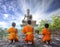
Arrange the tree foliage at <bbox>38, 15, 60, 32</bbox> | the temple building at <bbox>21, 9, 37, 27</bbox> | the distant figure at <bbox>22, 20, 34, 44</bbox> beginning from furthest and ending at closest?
the tree foliage at <bbox>38, 15, 60, 32</bbox>
the temple building at <bbox>21, 9, 37, 27</bbox>
the distant figure at <bbox>22, 20, 34, 44</bbox>

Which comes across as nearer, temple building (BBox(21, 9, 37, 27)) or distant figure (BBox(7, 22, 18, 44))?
distant figure (BBox(7, 22, 18, 44))

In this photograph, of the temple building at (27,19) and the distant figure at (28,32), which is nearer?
the distant figure at (28,32)

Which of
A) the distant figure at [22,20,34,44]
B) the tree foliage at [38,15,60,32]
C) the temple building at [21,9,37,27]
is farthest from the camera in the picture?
the tree foliage at [38,15,60,32]

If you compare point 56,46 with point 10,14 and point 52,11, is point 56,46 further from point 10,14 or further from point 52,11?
point 10,14

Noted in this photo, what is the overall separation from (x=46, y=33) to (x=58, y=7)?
0.72 m

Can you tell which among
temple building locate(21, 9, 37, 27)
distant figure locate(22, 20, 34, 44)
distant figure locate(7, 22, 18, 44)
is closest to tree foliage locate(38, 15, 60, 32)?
temple building locate(21, 9, 37, 27)

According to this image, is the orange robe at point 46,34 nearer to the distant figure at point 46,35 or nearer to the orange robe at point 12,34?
the distant figure at point 46,35

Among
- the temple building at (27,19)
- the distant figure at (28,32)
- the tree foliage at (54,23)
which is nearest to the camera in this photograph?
the distant figure at (28,32)

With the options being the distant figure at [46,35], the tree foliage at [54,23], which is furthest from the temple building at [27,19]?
the distant figure at [46,35]

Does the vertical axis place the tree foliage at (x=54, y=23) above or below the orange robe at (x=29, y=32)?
above

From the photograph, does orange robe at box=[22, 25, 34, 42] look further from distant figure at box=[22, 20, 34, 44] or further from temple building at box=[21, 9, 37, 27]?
temple building at box=[21, 9, 37, 27]

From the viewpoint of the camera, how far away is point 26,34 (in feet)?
16.6

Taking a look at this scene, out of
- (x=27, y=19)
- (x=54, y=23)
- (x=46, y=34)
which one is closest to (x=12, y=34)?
(x=27, y=19)

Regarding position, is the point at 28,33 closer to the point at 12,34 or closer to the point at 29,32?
the point at 29,32
